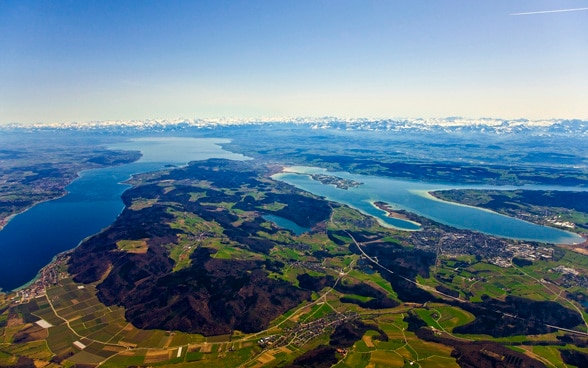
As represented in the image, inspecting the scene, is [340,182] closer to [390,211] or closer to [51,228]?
[390,211]

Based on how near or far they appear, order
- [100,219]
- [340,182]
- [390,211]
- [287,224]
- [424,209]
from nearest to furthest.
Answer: [287,224]
[100,219]
[390,211]
[424,209]
[340,182]

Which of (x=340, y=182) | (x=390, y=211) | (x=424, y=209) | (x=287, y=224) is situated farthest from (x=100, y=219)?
(x=424, y=209)

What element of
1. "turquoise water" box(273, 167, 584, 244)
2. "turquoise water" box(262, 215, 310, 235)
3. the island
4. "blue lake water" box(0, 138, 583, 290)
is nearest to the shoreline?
"turquoise water" box(273, 167, 584, 244)

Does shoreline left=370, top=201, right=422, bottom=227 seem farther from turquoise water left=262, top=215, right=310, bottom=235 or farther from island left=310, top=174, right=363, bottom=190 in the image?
turquoise water left=262, top=215, right=310, bottom=235

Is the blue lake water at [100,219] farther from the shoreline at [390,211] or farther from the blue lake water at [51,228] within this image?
the shoreline at [390,211]

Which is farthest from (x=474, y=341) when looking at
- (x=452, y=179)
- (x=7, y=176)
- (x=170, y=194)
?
(x=7, y=176)

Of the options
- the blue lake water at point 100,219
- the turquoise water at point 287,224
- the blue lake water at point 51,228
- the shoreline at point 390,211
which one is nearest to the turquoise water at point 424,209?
the blue lake water at point 100,219

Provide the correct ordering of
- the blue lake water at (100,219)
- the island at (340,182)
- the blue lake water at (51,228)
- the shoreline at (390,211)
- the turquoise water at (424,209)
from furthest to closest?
the island at (340,182) < the shoreline at (390,211) < the turquoise water at (424,209) < the blue lake water at (100,219) < the blue lake water at (51,228)
